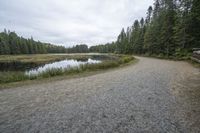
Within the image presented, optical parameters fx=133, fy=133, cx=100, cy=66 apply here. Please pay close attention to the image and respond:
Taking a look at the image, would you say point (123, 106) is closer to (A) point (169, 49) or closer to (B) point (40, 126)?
(B) point (40, 126)

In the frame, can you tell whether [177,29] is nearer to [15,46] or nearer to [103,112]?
[103,112]

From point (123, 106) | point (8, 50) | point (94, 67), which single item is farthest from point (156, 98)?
point (8, 50)

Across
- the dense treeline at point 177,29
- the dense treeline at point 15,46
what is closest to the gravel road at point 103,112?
the dense treeline at point 177,29

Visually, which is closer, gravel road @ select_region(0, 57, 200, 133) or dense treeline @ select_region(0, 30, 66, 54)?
gravel road @ select_region(0, 57, 200, 133)

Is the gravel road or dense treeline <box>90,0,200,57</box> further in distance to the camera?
dense treeline <box>90,0,200,57</box>

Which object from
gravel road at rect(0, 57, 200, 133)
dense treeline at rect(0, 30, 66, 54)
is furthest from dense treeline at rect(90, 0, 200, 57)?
dense treeline at rect(0, 30, 66, 54)

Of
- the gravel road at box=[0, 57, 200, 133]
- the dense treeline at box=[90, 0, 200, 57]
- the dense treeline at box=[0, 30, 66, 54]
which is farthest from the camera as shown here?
the dense treeline at box=[0, 30, 66, 54]

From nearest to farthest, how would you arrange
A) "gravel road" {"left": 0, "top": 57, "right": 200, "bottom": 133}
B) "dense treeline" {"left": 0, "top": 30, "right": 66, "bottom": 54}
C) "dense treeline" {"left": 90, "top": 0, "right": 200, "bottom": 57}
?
"gravel road" {"left": 0, "top": 57, "right": 200, "bottom": 133} < "dense treeline" {"left": 90, "top": 0, "right": 200, "bottom": 57} < "dense treeline" {"left": 0, "top": 30, "right": 66, "bottom": 54}

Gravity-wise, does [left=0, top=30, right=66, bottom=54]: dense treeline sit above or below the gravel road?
above

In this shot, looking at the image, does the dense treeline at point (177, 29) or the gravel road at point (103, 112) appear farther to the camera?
the dense treeline at point (177, 29)

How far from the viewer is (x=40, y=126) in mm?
3262

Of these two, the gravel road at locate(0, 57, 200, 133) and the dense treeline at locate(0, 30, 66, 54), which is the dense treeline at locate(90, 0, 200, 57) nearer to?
the gravel road at locate(0, 57, 200, 133)

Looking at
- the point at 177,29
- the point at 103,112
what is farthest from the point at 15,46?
the point at 103,112

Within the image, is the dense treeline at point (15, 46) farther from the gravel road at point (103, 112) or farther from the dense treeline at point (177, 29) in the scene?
the gravel road at point (103, 112)
